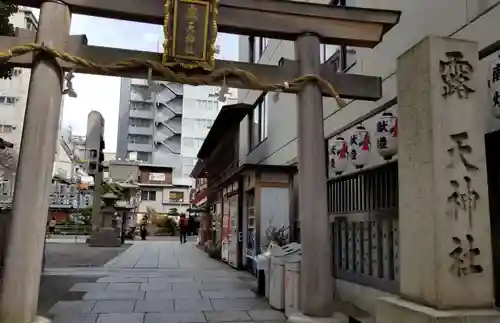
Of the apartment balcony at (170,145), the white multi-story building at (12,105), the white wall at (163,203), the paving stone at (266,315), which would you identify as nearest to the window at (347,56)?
the paving stone at (266,315)

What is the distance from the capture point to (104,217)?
29281mm

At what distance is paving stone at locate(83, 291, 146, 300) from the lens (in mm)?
10172

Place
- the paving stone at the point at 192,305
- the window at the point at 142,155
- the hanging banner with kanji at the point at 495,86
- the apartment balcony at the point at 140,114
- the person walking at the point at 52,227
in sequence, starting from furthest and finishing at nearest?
the apartment balcony at the point at 140,114, the window at the point at 142,155, the person walking at the point at 52,227, the paving stone at the point at 192,305, the hanging banner with kanji at the point at 495,86

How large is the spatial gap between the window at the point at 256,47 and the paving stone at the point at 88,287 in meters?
14.3

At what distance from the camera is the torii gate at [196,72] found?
22.7ft

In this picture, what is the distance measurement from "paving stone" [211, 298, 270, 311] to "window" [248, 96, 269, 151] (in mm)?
10718

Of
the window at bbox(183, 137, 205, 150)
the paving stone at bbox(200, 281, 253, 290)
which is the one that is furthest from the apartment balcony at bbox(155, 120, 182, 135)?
the paving stone at bbox(200, 281, 253, 290)

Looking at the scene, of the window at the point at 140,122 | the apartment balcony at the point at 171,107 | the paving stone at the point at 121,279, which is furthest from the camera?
the apartment balcony at the point at 171,107

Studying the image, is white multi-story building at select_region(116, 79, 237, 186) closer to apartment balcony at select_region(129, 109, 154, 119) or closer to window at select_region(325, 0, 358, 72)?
apartment balcony at select_region(129, 109, 154, 119)

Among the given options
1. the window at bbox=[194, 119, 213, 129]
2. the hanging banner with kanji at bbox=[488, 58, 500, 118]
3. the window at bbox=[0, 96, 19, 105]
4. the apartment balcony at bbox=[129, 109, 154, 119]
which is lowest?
the hanging banner with kanji at bbox=[488, 58, 500, 118]

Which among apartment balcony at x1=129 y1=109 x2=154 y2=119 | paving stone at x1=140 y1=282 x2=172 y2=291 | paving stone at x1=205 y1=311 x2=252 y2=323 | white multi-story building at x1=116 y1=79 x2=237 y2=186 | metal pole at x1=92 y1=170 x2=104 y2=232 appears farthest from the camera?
apartment balcony at x1=129 y1=109 x2=154 y2=119

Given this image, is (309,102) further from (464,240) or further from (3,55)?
(3,55)

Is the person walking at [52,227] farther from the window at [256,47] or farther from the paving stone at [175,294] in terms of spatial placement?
the paving stone at [175,294]

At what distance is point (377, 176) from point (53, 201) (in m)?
46.2
